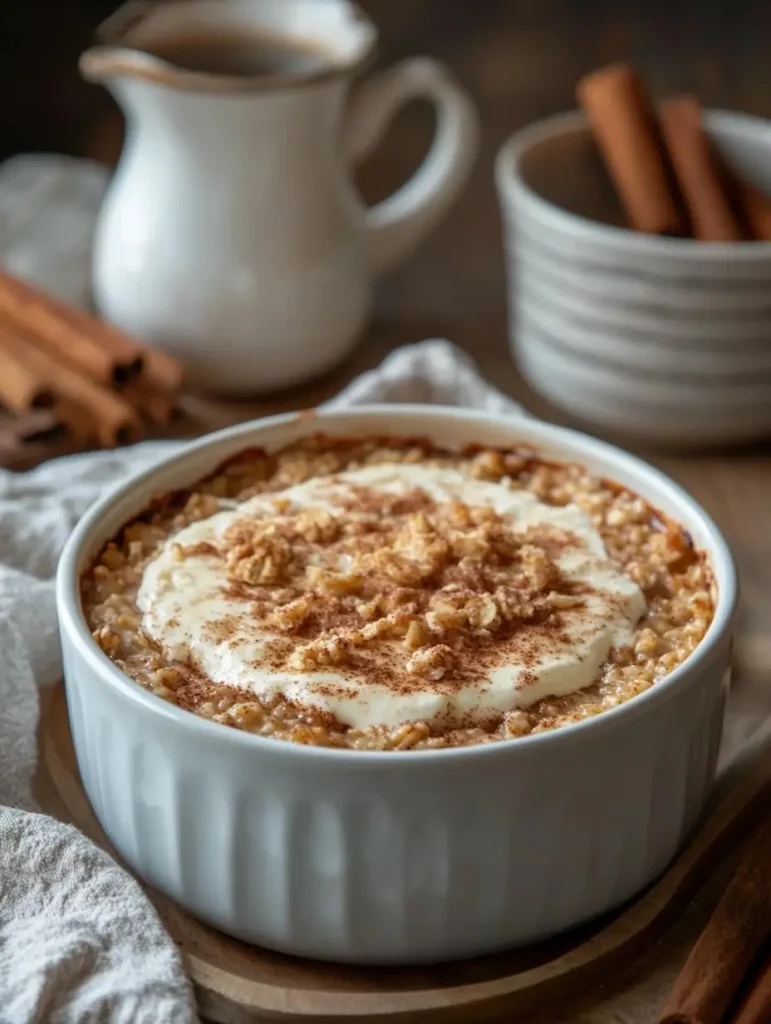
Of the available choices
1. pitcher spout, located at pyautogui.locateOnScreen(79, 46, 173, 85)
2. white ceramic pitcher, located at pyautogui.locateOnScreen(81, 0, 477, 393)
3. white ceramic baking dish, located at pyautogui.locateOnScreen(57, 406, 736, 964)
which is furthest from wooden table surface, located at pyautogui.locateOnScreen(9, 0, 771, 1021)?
white ceramic baking dish, located at pyautogui.locateOnScreen(57, 406, 736, 964)

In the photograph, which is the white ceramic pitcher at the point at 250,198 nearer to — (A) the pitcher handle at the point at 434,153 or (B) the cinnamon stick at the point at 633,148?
(A) the pitcher handle at the point at 434,153

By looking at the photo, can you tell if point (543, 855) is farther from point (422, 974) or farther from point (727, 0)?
point (727, 0)

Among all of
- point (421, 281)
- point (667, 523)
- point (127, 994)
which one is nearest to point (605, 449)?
point (667, 523)

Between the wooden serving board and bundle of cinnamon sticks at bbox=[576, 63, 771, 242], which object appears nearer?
the wooden serving board

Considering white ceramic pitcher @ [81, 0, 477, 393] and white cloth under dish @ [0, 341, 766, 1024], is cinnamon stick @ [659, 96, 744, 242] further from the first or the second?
white cloth under dish @ [0, 341, 766, 1024]

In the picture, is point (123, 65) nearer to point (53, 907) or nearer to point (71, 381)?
point (71, 381)
